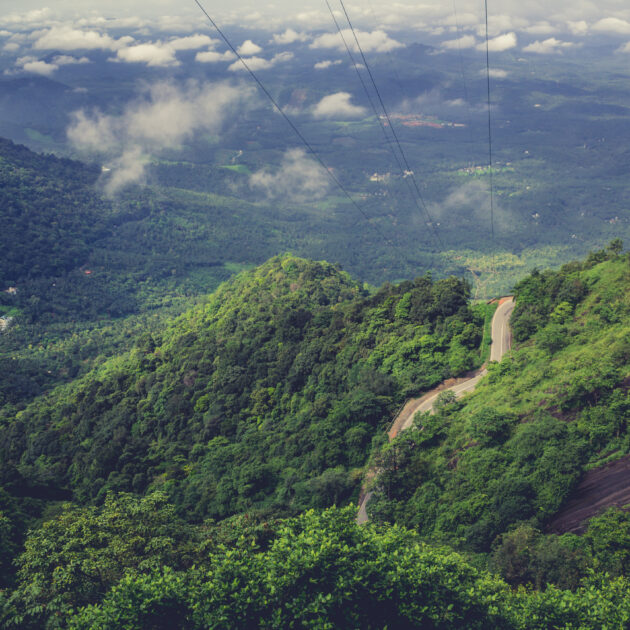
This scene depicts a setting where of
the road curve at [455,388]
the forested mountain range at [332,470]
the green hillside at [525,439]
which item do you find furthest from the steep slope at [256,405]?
the green hillside at [525,439]

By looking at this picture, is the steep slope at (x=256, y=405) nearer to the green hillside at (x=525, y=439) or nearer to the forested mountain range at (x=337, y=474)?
the forested mountain range at (x=337, y=474)

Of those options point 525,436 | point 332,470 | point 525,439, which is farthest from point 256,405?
point 525,439

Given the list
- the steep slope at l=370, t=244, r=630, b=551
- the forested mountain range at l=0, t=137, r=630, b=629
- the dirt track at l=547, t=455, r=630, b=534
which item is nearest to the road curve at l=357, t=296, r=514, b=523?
the forested mountain range at l=0, t=137, r=630, b=629

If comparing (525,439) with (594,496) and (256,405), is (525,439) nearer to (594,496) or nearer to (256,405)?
(594,496)

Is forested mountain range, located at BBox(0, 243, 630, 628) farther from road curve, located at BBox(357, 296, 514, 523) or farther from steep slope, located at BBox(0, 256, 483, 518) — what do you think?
road curve, located at BBox(357, 296, 514, 523)

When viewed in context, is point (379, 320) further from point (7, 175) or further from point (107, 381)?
point (7, 175)

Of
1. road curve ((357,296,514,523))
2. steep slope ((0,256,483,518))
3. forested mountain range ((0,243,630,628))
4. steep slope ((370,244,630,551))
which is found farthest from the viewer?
steep slope ((0,256,483,518))

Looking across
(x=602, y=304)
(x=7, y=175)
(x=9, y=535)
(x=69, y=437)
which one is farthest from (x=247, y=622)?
(x=7, y=175)

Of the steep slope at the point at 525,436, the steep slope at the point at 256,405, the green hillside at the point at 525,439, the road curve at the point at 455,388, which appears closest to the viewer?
the green hillside at the point at 525,439
